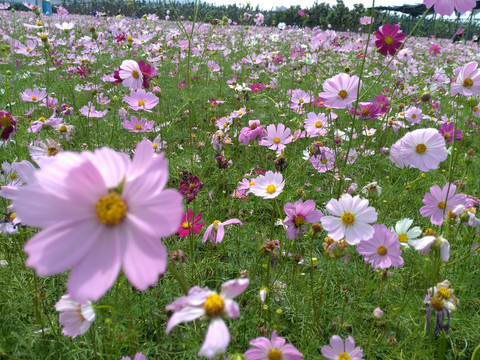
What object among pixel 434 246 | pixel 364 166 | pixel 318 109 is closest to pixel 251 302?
pixel 434 246

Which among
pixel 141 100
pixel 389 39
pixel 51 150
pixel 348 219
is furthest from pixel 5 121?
pixel 389 39

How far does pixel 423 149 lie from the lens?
1.24 m

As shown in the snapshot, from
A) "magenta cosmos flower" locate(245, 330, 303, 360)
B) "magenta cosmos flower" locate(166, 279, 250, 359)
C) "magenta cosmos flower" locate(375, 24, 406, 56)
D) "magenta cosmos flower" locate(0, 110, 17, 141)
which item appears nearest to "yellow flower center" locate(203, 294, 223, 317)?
"magenta cosmos flower" locate(166, 279, 250, 359)

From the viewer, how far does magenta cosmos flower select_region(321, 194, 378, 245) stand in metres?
0.90

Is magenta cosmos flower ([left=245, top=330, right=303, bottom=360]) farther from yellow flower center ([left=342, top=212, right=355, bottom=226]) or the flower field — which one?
yellow flower center ([left=342, top=212, right=355, bottom=226])

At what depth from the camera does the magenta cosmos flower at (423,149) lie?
121 centimetres

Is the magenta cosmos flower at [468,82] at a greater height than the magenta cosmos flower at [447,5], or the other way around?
the magenta cosmos flower at [447,5]

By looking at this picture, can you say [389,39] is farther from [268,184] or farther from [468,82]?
[268,184]

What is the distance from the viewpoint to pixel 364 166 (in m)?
2.12

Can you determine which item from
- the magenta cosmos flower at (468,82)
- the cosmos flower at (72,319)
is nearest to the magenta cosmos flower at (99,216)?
the cosmos flower at (72,319)

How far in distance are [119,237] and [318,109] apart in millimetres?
2977

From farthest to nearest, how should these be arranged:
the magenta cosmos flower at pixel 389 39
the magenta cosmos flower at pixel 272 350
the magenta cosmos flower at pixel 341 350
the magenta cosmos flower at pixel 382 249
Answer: the magenta cosmos flower at pixel 389 39 → the magenta cosmos flower at pixel 382 249 → the magenta cosmos flower at pixel 341 350 → the magenta cosmos flower at pixel 272 350

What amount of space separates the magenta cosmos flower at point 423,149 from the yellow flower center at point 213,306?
1030 millimetres

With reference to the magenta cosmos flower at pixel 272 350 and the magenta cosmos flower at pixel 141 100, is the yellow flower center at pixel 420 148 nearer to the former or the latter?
the magenta cosmos flower at pixel 272 350
